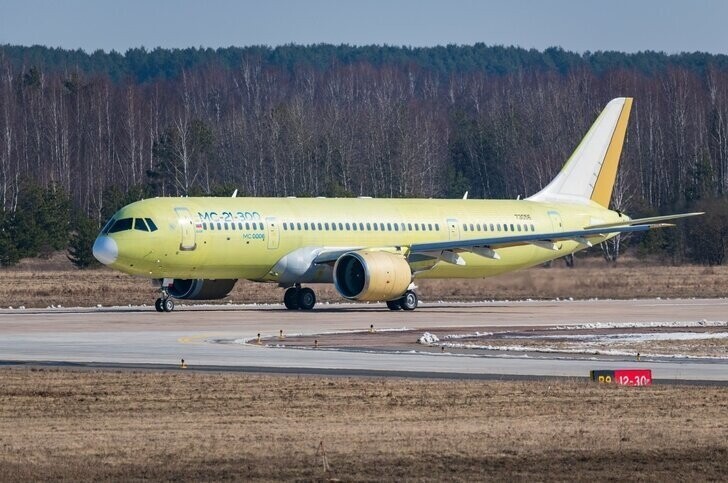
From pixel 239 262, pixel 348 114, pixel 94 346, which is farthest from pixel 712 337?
pixel 348 114

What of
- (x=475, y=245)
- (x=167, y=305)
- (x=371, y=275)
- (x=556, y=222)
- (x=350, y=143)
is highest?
(x=350, y=143)

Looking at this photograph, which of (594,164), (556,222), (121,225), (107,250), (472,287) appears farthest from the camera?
(472,287)

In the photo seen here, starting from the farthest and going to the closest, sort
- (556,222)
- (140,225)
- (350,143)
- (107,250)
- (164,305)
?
(350,143) < (556,222) < (164,305) < (140,225) < (107,250)

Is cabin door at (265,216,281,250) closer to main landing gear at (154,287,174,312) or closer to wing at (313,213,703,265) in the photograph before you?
wing at (313,213,703,265)

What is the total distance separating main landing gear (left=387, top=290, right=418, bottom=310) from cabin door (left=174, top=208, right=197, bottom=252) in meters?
7.10

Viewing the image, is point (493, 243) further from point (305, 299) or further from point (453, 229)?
point (305, 299)

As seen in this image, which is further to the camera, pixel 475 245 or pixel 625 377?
pixel 475 245

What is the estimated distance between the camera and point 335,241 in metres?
50.6

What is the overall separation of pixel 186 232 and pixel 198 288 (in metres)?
A: 4.14

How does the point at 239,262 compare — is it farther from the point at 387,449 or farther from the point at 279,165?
the point at 279,165

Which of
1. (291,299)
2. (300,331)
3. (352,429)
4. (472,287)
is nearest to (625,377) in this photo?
(352,429)

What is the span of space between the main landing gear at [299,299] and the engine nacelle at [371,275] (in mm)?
1324

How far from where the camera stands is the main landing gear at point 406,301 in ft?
163

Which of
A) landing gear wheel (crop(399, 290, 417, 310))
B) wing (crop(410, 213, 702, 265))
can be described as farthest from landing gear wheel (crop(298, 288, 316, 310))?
wing (crop(410, 213, 702, 265))
